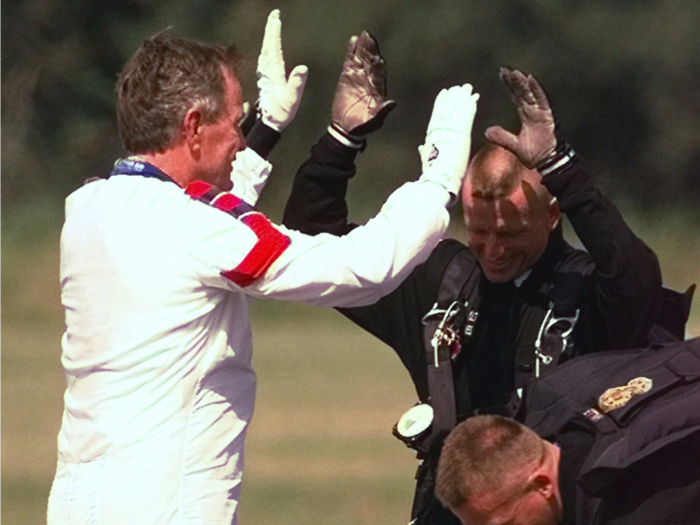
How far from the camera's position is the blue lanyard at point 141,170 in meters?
3.36

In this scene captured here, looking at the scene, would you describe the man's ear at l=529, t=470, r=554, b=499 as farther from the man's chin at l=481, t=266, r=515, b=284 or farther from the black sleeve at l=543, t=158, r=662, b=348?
the man's chin at l=481, t=266, r=515, b=284

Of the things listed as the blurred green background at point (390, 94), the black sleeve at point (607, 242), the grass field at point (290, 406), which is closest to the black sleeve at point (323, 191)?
the black sleeve at point (607, 242)

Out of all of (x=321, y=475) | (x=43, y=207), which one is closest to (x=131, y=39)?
(x=43, y=207)

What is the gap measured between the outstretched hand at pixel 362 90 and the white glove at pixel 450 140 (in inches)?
7.7

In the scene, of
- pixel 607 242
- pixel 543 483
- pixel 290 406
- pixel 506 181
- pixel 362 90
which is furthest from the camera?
pixel 290 406

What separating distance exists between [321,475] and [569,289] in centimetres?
542

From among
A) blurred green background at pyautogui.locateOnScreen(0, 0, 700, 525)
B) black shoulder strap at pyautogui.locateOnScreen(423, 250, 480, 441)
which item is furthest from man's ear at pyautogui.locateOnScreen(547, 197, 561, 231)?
blurred green background at pyautogui.locateOnScreen(0, 0, 700, 525)

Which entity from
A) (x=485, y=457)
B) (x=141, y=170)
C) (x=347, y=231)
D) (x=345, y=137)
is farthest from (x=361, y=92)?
(x=485, y=457)

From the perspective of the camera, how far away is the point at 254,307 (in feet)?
61.0

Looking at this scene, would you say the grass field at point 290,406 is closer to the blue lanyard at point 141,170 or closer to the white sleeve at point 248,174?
the white sleeve at point 248,174

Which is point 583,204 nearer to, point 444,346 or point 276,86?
point 444,346

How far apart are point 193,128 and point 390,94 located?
62.4ft

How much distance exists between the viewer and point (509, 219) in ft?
13.3

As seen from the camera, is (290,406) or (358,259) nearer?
(358,259)
